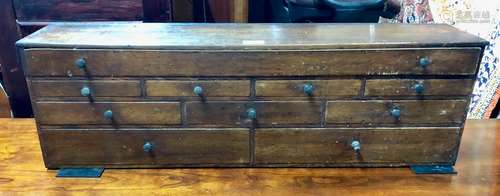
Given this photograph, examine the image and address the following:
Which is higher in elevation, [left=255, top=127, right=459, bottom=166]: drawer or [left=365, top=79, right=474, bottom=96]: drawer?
[left=365, top=79, right=474, bottom=96]: drawer

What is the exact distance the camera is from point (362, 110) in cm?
123

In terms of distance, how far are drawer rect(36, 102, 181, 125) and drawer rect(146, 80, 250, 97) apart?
36 millimetres

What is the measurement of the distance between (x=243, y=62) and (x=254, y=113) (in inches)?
5.9

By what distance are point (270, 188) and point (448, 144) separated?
545mm

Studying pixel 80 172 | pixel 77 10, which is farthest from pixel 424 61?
pixel 77 10

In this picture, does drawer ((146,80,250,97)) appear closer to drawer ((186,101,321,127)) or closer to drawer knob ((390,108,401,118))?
drawer ((186,101,321,127))

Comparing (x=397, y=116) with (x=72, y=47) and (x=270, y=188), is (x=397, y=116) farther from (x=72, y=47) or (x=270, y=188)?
(x=72, y=47)

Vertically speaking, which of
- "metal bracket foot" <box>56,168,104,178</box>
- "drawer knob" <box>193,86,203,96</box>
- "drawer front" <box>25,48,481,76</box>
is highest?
"drawer front" <box>25,48,481,76</box>

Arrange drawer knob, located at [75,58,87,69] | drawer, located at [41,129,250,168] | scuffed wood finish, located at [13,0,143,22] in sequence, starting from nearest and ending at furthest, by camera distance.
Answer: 1. drawer knob, located at [75,58,87,69]
2. drawer, located at [41,129,250,168]
3. scuffed wood finish, located at [13,0,143,22]

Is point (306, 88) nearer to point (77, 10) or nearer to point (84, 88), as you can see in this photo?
point (84, 88)

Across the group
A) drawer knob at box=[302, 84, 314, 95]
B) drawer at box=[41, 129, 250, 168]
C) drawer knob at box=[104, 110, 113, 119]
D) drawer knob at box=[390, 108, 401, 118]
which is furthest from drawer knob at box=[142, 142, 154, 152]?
drawer knob at box=[390, 108, 401, 118]

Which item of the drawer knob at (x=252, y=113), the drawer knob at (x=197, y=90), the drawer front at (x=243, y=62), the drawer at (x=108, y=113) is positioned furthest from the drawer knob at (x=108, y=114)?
the drawer knob at (x=252, y=113)

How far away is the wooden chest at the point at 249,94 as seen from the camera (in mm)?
1150

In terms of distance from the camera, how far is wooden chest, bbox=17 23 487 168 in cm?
115
